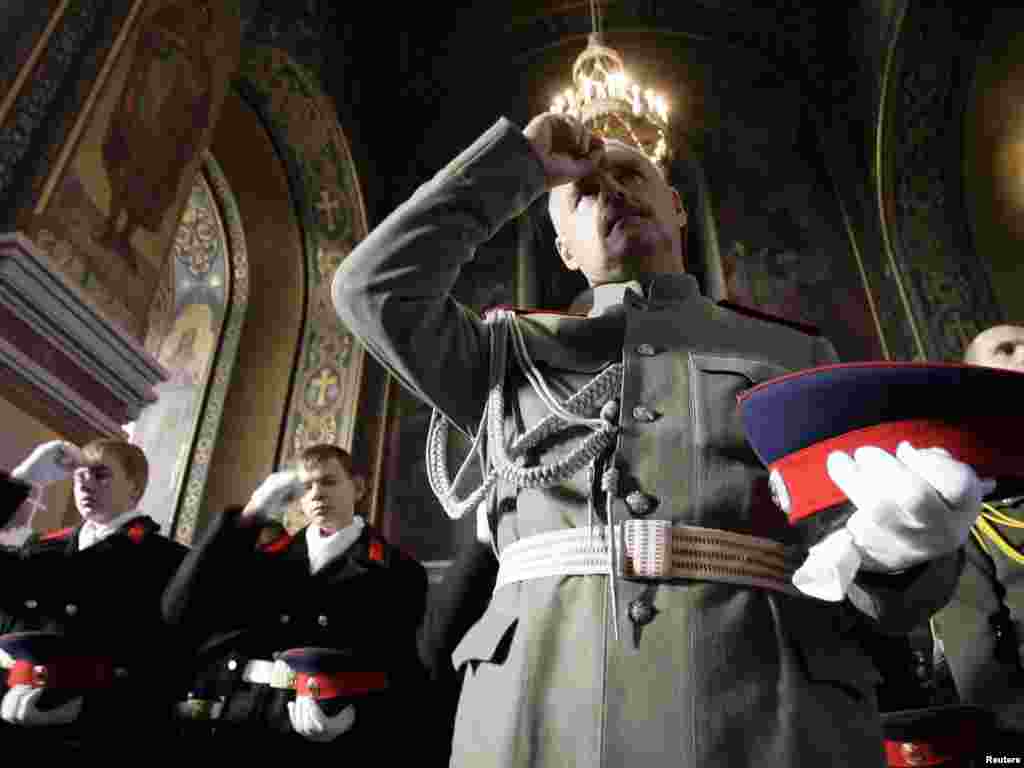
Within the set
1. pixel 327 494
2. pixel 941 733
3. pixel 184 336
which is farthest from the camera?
pixel 184 336

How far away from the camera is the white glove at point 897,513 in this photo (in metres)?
0.65

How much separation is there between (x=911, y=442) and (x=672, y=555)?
11.0 inches

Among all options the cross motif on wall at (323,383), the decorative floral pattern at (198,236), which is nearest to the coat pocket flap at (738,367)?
the cross motif on wall at (323,383)

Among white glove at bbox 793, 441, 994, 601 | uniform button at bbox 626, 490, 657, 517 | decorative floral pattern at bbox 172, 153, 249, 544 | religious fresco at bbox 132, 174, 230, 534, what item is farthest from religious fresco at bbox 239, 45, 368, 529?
white glove at bbox 793, 441, 994, 601

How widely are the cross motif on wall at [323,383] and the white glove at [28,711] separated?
405cm

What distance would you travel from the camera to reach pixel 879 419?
0.76 metres

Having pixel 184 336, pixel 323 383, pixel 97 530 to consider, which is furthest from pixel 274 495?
pixel 184 336

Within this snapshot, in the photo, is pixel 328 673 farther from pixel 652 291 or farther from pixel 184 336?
pixel 184 336

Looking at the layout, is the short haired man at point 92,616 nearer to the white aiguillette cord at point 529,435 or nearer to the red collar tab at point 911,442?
the white aiguillette cord at point 529,435

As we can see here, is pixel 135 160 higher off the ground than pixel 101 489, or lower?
higher

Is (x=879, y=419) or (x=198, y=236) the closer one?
(x=879, y=419)

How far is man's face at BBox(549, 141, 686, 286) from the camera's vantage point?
1206 mm

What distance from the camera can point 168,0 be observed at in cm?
411

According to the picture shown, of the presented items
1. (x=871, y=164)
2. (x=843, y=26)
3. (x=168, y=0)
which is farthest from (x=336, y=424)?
(x=843, y=26)
